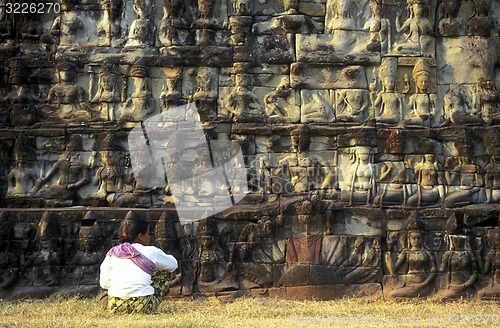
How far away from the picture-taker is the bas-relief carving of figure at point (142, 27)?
45.4 feet

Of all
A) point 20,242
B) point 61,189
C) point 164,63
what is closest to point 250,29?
point 164,63

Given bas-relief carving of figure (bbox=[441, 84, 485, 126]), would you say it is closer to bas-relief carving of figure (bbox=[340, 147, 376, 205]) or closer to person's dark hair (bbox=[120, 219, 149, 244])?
bas-relief carving of figure (bbox=[340, 147, 376, 205])

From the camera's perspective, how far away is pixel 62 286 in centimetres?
1280

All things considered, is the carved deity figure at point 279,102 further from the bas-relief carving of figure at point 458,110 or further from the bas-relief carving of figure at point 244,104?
the bas-relief carving of figure at point 458,110

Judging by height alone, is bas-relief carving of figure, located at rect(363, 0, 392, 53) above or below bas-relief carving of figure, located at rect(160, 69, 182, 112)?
above

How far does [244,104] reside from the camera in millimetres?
13703

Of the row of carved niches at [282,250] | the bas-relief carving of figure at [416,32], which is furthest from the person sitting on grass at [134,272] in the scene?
the bas-relief carving of figure at [416,32]

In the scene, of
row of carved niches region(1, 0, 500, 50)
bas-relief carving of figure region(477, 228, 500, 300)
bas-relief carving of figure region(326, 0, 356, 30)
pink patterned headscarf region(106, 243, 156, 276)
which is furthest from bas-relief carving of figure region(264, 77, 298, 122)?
pink patterned headscarf region(106, 243, 156, 276)

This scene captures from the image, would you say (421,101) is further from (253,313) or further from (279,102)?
(253,313)

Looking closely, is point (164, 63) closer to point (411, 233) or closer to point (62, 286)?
point (62, 286)

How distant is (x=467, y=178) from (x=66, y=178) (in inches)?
264

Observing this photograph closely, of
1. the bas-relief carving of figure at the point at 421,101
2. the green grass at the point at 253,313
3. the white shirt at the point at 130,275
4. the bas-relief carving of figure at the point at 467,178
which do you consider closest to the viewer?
the white shirt at the point at 130,275

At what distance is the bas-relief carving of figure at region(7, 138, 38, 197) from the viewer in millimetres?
13531

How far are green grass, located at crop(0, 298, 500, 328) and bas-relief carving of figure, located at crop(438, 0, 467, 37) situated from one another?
15.3 feet
